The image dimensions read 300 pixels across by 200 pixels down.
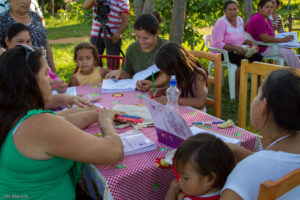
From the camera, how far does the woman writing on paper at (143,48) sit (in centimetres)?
292

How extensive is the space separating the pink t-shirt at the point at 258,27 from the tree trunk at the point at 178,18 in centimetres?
149

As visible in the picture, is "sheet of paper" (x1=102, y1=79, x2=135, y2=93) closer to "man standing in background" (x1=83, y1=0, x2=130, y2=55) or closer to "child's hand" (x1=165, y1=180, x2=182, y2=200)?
"child's hand" (x1=165, y1=180, x2=182, y2=200)

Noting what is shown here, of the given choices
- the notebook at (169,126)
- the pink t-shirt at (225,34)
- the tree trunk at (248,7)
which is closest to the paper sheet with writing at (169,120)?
the notebook at (169,126)

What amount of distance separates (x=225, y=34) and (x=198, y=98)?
2859mm

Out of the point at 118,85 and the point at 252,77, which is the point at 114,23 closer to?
the point at 118,85


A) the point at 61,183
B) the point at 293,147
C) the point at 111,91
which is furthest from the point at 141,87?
the point at 293,147

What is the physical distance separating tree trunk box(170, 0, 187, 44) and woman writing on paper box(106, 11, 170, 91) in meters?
1.03

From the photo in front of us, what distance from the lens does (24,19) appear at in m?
3.30

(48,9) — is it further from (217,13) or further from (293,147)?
(293,147)

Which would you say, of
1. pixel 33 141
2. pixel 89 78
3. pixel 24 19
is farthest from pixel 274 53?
pixel 33 141

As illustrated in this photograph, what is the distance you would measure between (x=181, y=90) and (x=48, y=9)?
1739cm

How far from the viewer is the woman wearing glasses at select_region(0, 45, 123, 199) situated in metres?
1.25

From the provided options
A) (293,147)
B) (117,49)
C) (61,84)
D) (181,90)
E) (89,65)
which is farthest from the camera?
(117,49)

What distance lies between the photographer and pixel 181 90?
2.29 meters
